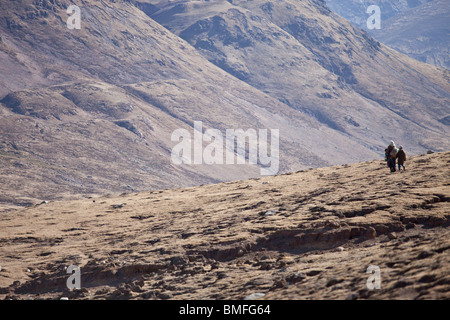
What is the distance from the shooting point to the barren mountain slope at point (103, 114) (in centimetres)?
12275

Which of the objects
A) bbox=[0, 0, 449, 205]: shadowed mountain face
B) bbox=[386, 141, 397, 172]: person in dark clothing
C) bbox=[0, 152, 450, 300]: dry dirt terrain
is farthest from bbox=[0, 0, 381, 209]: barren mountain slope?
bbox=[386, 141, 397, 172]: person in dark clothing

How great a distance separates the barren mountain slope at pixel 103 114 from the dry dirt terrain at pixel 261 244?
7603cm

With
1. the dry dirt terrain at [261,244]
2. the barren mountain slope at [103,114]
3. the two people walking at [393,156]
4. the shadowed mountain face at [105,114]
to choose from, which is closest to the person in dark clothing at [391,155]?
the two people walking at [393,156]

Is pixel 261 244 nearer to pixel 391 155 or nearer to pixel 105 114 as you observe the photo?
pixel 391 155

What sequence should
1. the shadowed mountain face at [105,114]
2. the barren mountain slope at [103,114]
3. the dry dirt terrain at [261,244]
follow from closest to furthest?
the dry dirt terrain at [261,244], the barren mountain slope at [103,114], the shadowed mountain face at [105,114]

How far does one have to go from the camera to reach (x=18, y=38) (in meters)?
177

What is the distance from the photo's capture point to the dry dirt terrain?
14.3m

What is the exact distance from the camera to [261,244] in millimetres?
19438

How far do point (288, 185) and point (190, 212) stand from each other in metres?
5.48

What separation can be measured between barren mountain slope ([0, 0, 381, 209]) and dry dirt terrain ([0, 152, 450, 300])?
76027mm

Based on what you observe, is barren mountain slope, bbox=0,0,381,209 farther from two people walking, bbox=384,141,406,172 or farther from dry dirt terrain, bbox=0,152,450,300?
two people walking, bbox=384,141,406,172

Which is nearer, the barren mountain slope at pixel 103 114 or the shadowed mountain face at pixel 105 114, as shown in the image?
the barren mountain slope at pixel 103 114

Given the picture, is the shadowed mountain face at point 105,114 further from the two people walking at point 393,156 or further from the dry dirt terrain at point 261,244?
the two people walking at point 393,156
